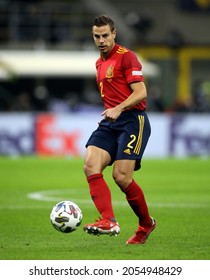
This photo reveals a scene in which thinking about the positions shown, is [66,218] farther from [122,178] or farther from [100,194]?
[122,178]

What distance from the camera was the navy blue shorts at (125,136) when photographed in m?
11.6

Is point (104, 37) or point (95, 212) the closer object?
point (104, 37)

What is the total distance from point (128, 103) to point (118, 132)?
0.48 m

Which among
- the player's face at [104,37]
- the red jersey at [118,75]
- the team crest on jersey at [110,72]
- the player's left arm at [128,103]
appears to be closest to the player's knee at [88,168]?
the player's left arm at [128,103]

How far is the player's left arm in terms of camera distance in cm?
1134

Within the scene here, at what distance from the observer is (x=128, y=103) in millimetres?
11391

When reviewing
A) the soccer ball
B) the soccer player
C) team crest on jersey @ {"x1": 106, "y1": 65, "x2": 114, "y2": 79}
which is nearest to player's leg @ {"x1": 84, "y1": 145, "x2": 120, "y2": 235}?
the soccer player

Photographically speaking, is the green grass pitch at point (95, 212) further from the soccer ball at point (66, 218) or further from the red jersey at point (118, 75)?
the red jersey at point (118, 75)

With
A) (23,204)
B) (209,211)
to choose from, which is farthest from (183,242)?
(23,204)

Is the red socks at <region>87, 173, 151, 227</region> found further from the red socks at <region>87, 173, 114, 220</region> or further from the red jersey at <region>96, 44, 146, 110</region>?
the red jersey at <region>96, 44, 146, 110</region>

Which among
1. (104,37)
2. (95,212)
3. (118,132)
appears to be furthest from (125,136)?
A: (95,212)

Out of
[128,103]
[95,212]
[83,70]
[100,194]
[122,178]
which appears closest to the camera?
[128,103]

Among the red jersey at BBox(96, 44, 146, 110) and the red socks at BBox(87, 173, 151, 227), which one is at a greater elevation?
the red jersey at BBox(96, 44, 146, 110)
